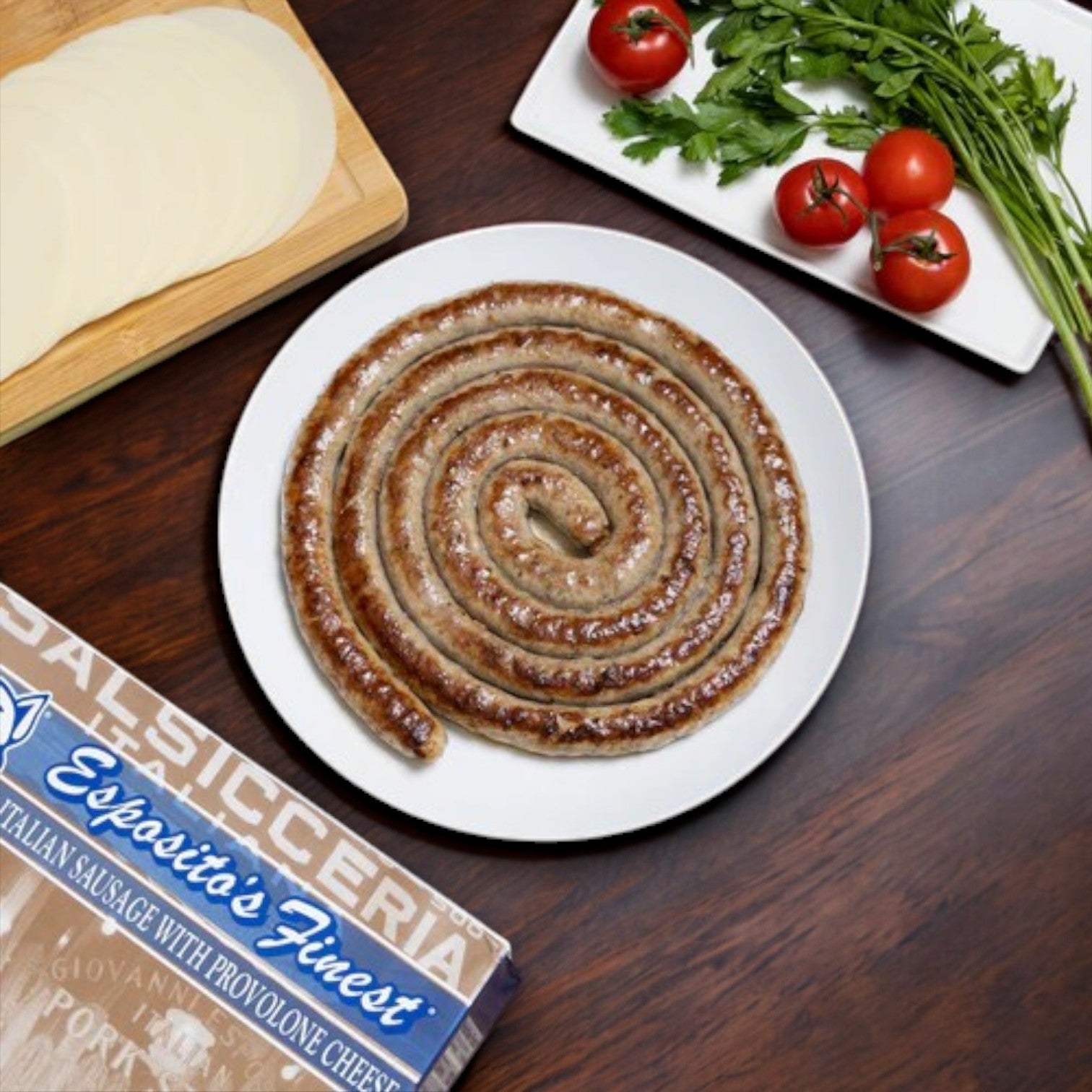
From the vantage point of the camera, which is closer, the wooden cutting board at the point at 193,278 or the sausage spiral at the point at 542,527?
the sausage spiral at the point at 542,527

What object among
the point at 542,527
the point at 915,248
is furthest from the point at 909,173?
the point at 542,527

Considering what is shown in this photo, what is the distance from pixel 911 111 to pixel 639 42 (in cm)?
Result: 36

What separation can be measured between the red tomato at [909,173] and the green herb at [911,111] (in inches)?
1.4

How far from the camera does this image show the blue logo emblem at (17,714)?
5.76ft

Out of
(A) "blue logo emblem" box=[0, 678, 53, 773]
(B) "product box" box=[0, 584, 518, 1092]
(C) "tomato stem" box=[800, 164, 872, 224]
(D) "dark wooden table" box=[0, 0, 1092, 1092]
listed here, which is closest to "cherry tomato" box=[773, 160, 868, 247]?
(C) "tomato stem" box=[800, 164, 872, 224]

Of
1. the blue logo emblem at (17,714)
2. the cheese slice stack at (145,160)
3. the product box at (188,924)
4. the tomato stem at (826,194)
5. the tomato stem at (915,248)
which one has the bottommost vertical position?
the product box at (188,924)

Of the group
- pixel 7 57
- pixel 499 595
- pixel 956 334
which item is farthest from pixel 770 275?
pixel 7 57

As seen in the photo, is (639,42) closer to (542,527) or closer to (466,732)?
(542,527)

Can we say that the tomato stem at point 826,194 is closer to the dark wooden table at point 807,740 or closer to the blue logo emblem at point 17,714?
the dark wooden table at point 807,740

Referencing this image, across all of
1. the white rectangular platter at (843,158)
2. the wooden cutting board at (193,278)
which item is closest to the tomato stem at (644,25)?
the white rectangular platter at (843,158)

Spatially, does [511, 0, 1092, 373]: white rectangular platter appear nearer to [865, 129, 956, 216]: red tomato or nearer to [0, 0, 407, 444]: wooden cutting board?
[865, 129, 956, 216]: red tomato

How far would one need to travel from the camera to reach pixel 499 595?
1.84m

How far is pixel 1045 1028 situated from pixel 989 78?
1147 mm

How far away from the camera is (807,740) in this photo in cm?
193
